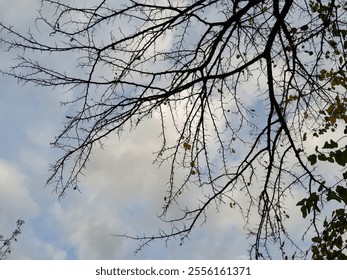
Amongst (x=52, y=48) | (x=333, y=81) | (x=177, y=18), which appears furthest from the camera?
(x=177, y=18)

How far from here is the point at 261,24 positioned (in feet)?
17.0

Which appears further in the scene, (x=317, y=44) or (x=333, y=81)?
(x=317, y=44)

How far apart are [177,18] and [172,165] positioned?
65.4 inches

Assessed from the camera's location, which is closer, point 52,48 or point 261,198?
point 52,48

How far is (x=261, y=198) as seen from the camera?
5.17 m

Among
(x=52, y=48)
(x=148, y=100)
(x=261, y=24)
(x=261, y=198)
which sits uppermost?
(x=261, y=24)

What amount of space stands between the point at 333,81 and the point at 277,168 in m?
1.32

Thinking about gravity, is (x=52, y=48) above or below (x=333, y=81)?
above

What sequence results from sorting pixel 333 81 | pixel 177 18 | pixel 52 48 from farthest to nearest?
pixel 177 18 → pixel 52 48 → pixel 333 81

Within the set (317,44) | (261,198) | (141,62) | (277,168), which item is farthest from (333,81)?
(141,62)

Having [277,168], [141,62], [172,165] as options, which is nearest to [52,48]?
[141,62]

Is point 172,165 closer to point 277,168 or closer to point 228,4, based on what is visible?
point 277,168

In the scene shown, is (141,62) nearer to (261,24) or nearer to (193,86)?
(193,86)

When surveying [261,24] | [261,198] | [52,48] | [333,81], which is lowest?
[261,198]
